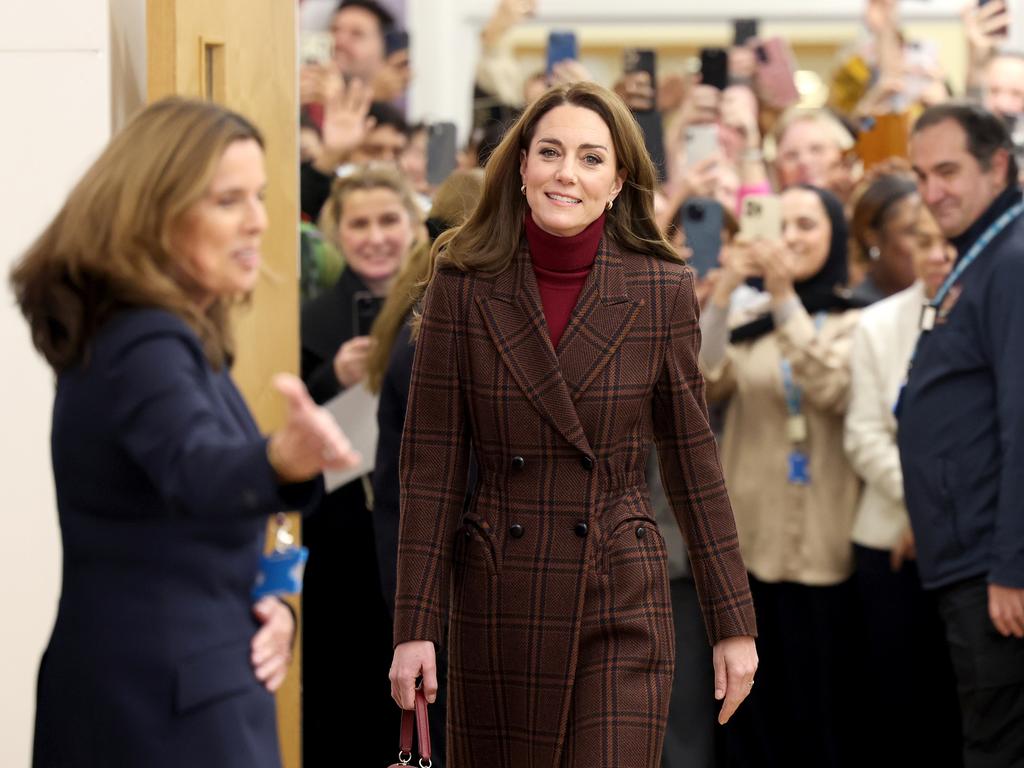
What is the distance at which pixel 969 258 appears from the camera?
16.3 feet

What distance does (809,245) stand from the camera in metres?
6.02

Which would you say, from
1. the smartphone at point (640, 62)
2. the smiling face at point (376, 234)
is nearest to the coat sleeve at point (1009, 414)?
the smiling face at point (376, 234)

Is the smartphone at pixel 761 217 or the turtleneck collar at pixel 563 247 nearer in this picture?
the turtleneck collar at pixel 563 247

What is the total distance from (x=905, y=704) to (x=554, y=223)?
9.56 feet

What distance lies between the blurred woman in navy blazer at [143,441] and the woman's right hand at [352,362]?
267 centimetres

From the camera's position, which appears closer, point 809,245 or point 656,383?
point 656,383

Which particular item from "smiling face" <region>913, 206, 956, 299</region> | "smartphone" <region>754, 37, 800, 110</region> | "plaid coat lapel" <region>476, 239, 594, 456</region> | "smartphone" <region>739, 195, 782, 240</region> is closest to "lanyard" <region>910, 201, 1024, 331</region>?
"smiling face" <region>913, 206, 956, 299</region>

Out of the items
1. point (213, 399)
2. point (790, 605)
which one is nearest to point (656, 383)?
point (213, 399)

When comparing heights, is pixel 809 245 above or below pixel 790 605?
above

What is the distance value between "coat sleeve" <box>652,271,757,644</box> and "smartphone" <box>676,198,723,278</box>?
8.04ft

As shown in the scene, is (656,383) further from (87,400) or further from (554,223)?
(87,400)

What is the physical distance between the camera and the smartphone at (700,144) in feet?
21.6

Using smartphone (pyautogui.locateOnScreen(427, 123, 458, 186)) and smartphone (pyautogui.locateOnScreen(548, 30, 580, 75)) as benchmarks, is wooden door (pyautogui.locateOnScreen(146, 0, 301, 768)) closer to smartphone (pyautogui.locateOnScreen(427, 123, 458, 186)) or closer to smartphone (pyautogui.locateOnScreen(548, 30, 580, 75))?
smartphone (pyautogui.locateOnScreen(427, 123, 458, 186))

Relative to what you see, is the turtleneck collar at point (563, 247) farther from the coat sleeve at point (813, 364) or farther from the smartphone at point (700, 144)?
the smartphone at point (700, 144)
